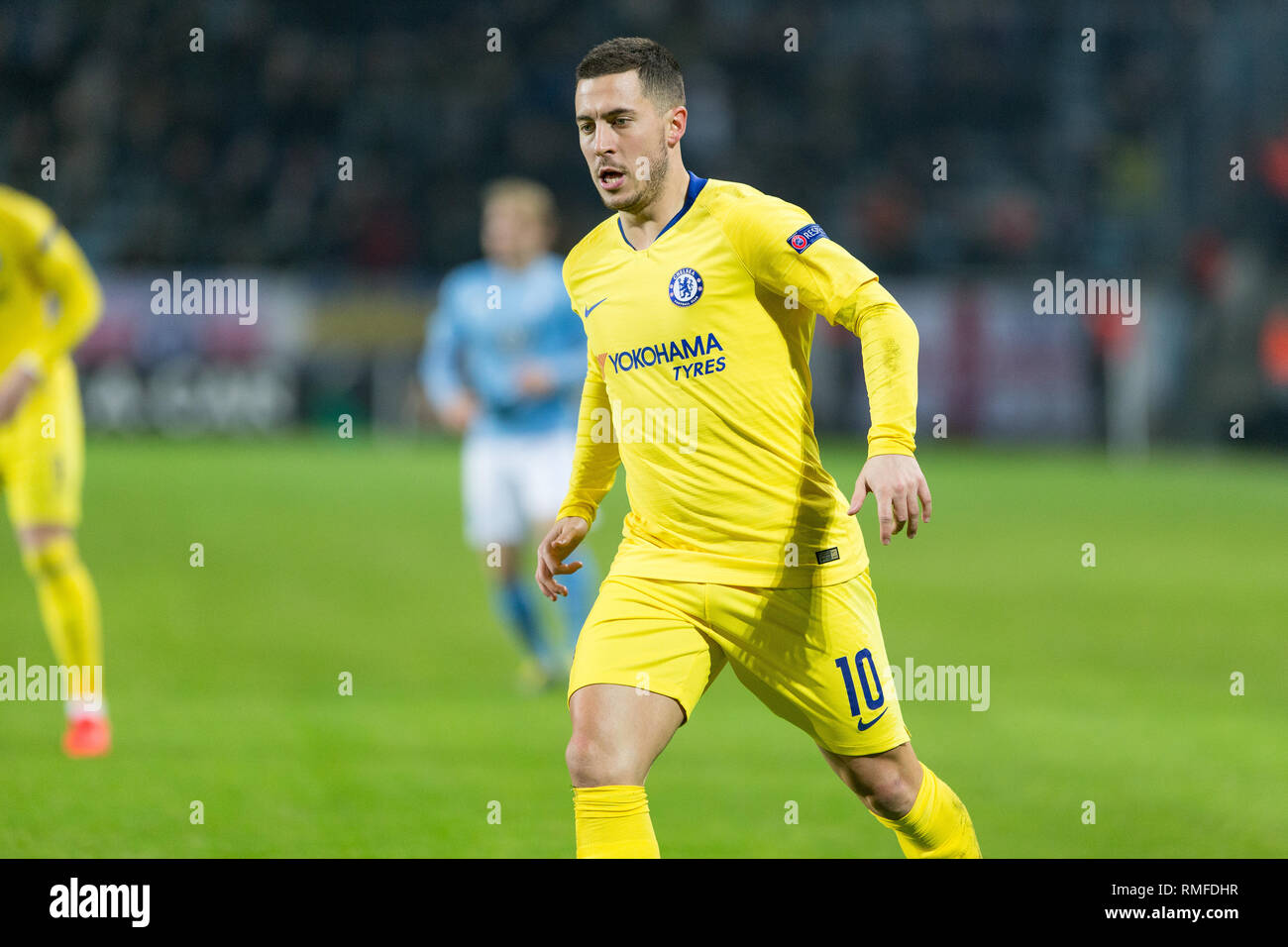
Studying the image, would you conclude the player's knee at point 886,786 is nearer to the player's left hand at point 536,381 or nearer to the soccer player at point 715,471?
the soccer player at point 715,471

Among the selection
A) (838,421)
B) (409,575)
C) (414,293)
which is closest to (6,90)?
(414,293)

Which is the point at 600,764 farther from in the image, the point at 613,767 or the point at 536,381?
the point at 536,381

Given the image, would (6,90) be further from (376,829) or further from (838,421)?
(376,829)

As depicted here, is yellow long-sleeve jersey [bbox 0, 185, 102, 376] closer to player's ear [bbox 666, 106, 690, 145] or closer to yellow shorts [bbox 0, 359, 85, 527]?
yellow shorts [bbox 0, 359, 85, 527]

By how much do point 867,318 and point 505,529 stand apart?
4.81 m

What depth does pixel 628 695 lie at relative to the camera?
3562mm

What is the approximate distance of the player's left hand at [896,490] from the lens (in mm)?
3189

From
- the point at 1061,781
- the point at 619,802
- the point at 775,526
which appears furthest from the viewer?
the point at 1061,781

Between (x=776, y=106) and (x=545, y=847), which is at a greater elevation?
(x=776, y=106)

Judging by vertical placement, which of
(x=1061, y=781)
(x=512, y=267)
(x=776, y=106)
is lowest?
(x=1061, y=781)

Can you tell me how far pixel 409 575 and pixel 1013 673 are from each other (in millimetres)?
5045

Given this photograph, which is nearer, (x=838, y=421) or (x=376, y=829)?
(x=376, y=829)

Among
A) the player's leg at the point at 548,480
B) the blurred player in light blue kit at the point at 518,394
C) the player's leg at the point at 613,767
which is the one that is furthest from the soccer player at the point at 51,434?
the player's leg at the point at 613,767

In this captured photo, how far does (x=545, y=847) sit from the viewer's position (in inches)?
197
